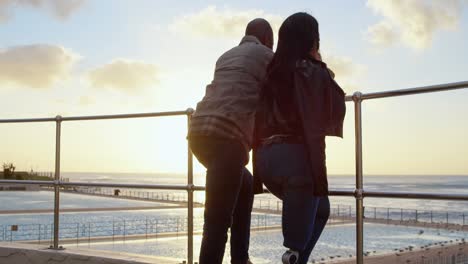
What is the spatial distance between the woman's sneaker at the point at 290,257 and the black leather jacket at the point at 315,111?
216mm

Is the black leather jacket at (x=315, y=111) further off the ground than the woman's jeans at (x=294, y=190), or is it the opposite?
the black leather jacket at (x=315, y=111)

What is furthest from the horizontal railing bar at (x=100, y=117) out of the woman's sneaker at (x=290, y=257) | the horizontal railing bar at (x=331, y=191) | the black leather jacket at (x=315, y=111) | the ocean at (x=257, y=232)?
the ocean at (x=257, y=232)

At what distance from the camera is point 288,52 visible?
201 centimetres

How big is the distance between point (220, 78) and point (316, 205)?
0.60 m

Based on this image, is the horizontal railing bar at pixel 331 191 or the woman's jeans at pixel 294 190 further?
the horizontal railing bar at pixel 331 191

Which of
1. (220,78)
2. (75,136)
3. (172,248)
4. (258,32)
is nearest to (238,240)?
(220,78)

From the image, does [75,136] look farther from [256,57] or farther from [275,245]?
[275,245]

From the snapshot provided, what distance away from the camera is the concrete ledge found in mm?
3020

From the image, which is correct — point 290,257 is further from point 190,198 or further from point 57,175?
point 57,175

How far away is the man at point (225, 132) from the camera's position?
210 centimetres

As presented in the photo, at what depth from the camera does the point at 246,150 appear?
6.99 feet

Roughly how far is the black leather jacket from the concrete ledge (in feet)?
4.08

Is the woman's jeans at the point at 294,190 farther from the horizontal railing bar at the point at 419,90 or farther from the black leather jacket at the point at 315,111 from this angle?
the horizontal railing bar at the point at 419,90

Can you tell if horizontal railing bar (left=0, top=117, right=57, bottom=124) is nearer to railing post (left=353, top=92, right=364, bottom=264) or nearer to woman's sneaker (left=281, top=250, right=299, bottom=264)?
railing post (left=353, top=92, right=364, bottom=264)
